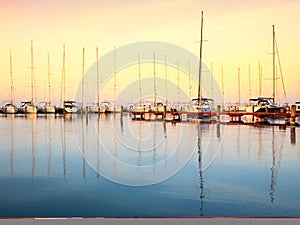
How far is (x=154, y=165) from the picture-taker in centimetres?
604

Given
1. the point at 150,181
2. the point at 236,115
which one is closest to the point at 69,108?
the point at 236,115

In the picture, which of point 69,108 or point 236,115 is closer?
point 236,115

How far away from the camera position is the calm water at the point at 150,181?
3.59 m

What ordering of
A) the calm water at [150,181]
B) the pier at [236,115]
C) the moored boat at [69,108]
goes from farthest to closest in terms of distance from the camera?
the moored boat at [69,108], the pier at [236,115], the calm water at [150,181]

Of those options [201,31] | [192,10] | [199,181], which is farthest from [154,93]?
[199,181]

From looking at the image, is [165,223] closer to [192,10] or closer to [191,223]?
[191,223]

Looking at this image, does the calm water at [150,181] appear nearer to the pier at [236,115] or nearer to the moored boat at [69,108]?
the pier at [236,115]

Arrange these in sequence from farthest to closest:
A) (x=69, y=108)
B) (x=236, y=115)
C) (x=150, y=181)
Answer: (x=69, y=108) → (x=236, y=115) → (x=150, y=181)

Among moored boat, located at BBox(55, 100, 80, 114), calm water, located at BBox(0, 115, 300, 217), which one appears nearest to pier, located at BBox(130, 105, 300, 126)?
calm water, located at BBox(0, 115, 300, 217)

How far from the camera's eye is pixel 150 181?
4.88 m

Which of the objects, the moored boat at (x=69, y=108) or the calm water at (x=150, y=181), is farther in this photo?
the moored boat at (x=69, y=108)

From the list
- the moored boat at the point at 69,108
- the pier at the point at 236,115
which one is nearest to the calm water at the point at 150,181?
the pier at the point at 236,115

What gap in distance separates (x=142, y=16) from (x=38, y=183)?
414cm

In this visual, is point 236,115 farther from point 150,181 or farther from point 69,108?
point 69,108
